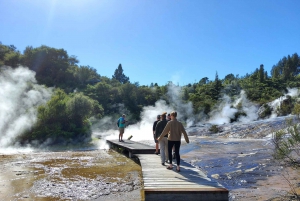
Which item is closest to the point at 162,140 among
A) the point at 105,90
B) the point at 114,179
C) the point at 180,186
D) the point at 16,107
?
the point at 114,179

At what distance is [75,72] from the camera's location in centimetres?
4691

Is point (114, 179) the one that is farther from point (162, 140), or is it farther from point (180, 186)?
point (180, 186)

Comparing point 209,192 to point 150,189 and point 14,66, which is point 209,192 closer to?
point 150,189

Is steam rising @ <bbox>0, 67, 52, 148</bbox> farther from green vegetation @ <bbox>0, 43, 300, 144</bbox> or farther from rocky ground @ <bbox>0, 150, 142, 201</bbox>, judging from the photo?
rocky ground @ <bbox>0, 150, 142, 201</bbox>

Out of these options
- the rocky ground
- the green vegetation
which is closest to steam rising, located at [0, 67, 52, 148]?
the green vegetation

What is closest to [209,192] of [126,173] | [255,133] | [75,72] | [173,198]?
[173,198]

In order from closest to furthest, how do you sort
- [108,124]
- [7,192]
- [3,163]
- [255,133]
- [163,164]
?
[7,192]
[163,164]
[3,163]
[255,133]
[108,124]

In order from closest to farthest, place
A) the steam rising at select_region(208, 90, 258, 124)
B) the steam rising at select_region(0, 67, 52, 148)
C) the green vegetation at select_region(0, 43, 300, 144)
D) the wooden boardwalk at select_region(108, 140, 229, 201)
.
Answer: the wooden boardwalk at select_region(108, 140, 229, 201)
the steam rising at select_region(0, 67, 52, 148)
the green vegetation at select_region(0, 43, 300, 144)
the steam rising at select_region(208, 90, 258, 124)

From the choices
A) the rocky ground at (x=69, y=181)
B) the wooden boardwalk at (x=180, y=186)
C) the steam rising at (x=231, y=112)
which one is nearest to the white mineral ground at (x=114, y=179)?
the rocky ground at (x=69, y=181)

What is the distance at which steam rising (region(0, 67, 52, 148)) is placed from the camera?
16.1m

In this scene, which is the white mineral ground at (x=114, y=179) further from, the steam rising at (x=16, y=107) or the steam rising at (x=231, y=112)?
the steam rising at (x=231, y=112)

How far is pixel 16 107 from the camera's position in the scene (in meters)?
17.2

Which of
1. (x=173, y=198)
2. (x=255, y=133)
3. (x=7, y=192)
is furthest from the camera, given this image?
(x=255, y=133)

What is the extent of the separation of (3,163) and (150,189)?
24.5ft
